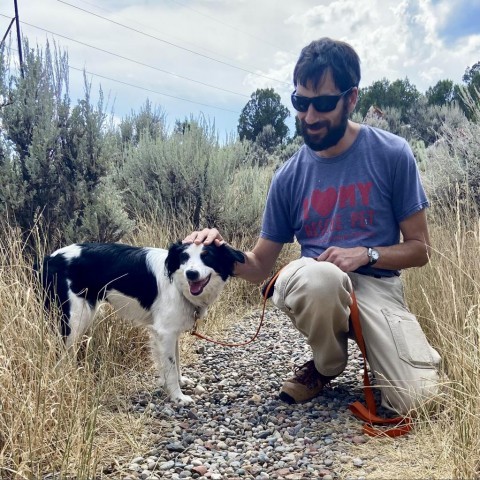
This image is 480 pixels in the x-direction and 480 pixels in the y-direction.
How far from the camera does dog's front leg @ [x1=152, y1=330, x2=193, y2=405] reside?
3.30m

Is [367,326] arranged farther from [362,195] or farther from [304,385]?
[362,195]

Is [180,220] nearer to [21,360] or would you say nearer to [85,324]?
[85,324]

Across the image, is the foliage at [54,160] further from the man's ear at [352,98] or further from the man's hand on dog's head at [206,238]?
the man's ear at [352,98]

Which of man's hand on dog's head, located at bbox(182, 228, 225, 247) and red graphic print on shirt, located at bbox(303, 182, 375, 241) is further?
man's hand on dog's head, located at bbox(182, 228, 225, 247)

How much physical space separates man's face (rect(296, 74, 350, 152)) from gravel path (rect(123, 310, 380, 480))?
5.07 feet

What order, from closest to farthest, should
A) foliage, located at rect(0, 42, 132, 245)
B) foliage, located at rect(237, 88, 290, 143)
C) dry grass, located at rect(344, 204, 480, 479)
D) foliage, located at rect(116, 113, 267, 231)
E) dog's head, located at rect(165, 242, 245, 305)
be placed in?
dry grass, located at rect(344, 204, 480, 479) → dog's head, located at rect(165, 242, 245, 305) → foliage, located at rect(0, 42, 132, 245) → foliage, located at rect(116, 113, 267, 231) → foliage, located at rect(237, 88, 290, 143)

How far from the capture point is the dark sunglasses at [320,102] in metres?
3.18

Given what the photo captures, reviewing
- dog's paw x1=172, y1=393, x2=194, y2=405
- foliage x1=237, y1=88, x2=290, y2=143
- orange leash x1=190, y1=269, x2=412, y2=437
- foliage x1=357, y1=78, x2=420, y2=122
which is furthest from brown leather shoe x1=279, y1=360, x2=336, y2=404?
foliage x1=357, y1=78, x2=420, y2=122

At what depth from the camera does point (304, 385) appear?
321cm

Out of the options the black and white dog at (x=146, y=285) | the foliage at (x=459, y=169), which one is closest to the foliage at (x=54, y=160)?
the black and white dog at (x=146, y=285)

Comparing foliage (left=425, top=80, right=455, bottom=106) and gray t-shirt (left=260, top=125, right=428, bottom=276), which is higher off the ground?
foliage (left=425, top=80, right=455, bottom=106)

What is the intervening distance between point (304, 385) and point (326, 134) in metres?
1.50

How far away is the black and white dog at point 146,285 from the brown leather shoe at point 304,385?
66cm

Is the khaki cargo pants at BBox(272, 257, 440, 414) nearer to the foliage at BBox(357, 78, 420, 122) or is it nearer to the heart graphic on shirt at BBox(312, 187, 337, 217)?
the heart graphic on shirt at BBox(312, 187, 337, 217)
